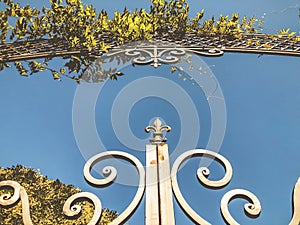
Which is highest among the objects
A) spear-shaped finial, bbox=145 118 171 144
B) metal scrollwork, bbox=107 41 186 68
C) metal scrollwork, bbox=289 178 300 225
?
metal scrollwork, bbox=107 41 186 68

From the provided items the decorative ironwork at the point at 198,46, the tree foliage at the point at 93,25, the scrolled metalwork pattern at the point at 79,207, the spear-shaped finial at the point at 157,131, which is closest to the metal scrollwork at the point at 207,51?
the decorative ironwork at the point at 198,46

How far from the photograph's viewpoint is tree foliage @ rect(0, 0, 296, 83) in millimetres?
2273

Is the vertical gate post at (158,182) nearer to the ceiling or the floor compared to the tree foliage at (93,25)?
nearer to the floor

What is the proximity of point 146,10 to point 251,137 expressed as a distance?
1.19 metres

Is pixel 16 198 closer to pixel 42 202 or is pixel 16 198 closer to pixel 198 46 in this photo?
pixel 42 202

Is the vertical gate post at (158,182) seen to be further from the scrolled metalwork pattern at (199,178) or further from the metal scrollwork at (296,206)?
the metal scrollwork at (296,206)

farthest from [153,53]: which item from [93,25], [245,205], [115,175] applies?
[245,205]

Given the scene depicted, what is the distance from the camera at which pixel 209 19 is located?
2.57 metres

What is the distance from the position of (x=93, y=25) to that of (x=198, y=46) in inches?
25.5

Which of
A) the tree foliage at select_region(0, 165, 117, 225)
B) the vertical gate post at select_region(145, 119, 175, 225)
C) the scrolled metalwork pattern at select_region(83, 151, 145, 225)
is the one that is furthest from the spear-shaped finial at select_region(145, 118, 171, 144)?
the tree foliage at select_region(0, 165, 117, 225)

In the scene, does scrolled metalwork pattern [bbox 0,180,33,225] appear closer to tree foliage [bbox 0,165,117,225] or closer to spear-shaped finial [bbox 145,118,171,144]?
tree foliage [bbox 0,165,117,225]

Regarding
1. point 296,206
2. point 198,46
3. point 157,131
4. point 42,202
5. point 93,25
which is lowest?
point 296,206

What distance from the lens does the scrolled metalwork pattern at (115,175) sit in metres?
1.28

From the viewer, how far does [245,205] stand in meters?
1.28
